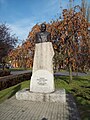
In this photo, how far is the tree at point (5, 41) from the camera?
929 inches

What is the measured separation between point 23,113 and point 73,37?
985 centimetres

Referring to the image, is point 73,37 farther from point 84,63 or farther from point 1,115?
point 1,115

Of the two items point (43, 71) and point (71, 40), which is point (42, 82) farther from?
point (71, 40)

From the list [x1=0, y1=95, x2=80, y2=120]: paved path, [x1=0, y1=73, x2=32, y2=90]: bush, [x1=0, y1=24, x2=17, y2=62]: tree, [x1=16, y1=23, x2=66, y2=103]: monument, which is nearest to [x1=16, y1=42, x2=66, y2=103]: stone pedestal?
[x1=16, y1=23, x2=66, y2=103]: monument

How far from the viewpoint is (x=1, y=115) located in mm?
5777

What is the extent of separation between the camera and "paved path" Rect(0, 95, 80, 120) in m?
5.58

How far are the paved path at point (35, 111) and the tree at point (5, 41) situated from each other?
54.6 feet

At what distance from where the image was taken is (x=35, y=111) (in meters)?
6.27

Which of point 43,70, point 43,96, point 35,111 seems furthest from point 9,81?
point 35,111

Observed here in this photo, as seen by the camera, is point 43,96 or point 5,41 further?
point 5,41

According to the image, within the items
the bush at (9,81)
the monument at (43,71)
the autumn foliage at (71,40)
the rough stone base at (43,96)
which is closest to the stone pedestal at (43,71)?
the monument at (43,71)

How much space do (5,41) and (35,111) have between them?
19.2 metres

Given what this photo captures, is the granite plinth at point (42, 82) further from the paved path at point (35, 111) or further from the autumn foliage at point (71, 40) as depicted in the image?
the autumn foliage at point (71, 40)

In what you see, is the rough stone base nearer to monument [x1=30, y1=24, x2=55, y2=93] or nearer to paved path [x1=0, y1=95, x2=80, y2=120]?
paved path [x1=0, y1=95, x2=80, y2=120]
